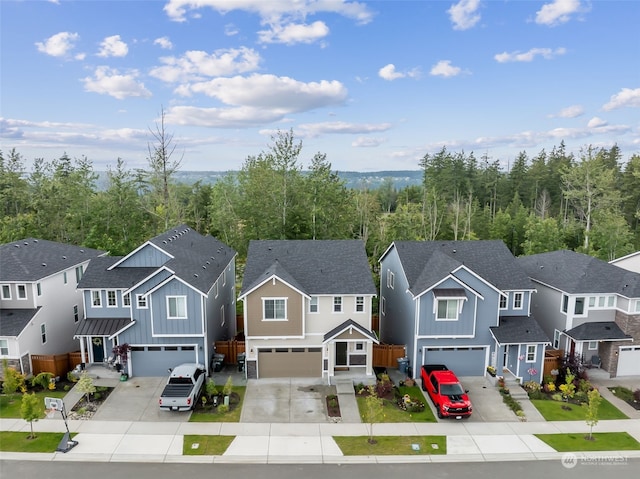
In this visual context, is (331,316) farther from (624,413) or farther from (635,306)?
(635,306)

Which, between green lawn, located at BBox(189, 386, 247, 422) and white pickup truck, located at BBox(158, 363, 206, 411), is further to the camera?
white pickup truck, located at BBox(158, 363, 206, 411)

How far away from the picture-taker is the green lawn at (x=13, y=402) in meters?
20.5

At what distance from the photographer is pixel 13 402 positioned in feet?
70.8

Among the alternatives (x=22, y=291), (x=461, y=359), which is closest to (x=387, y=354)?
(x=461, y=359)

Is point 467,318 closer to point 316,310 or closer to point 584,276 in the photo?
point 316,310

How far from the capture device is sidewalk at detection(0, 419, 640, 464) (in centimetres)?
1723

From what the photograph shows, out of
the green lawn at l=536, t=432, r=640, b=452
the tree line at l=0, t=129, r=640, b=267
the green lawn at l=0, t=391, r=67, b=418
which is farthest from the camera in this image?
the tree line at l=0, t=129, r=640, b=267

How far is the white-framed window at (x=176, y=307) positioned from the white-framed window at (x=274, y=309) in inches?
177

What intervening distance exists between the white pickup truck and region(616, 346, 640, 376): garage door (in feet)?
83.5

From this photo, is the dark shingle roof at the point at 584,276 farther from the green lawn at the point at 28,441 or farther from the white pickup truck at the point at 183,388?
the green lawn at the point at 28,441

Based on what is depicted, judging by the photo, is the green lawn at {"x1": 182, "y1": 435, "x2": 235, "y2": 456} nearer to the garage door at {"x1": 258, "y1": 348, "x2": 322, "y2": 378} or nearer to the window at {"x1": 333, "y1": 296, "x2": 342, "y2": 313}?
the garage door at {"x1": 258, "y1": 348, "x2": 322, "y2": 378}

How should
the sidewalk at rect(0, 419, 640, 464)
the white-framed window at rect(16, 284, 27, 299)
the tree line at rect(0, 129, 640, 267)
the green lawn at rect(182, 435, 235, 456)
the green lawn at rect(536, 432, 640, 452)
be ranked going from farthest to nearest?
the tree line at rect(0, 129, 640, 267)
the white-framed window at rect(16, 284, 27, 299)
the green lawn at rect(536, 432, 640, 452)
the green lawn at rect(182, 435, 235, 456)
the sidewalk at rect(0, 419, 640, 464)

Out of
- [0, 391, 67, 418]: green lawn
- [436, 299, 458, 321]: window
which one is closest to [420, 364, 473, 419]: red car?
[436, 299, 458, 321]: window

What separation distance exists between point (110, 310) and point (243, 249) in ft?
56.6
